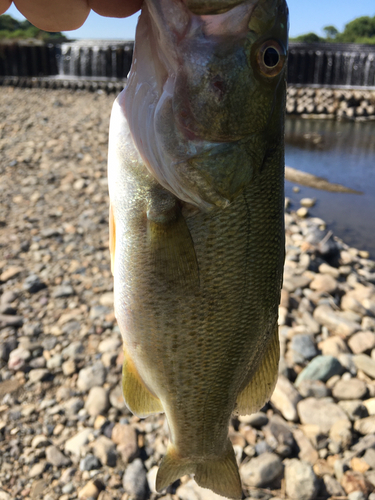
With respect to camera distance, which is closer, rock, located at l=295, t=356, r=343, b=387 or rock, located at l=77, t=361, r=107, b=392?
rock, located at l=77, t=361, r=107, b=392

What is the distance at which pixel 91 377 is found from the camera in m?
3.63

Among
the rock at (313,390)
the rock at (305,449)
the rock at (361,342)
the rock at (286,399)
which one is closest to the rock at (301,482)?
the rock at (305,449)

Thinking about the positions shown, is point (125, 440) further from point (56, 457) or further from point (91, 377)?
point (91, 377)

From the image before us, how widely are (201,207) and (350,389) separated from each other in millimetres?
2774

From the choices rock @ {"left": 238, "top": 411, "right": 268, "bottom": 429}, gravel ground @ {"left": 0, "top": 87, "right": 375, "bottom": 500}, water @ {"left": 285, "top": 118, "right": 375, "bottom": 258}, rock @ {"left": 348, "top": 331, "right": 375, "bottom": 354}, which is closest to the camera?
gravel ground @ {"left": 0, "top": 87, "right": 375, "bottom": 500}

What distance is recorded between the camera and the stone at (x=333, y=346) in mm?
4105

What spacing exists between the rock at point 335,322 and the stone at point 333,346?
17 cm

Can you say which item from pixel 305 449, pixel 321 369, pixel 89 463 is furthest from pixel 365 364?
pixel 89 463

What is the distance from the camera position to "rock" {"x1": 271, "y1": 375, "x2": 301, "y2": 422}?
11.2 ft

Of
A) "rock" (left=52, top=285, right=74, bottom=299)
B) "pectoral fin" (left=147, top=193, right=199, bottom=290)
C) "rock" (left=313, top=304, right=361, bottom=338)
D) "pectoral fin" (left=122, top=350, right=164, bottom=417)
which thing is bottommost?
"rock" (left=313, top=304, right=361, bottom=338)

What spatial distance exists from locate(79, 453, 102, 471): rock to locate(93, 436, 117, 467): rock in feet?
0.10

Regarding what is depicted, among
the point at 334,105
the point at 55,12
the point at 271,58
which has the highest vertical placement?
the point at 334,105

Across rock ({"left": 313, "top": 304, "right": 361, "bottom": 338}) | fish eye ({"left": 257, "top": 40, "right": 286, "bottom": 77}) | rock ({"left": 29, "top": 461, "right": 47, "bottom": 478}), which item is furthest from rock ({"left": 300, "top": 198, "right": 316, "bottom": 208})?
fish eye ({"left": 257, "top": 40, "right": 286, "bottom": 77})

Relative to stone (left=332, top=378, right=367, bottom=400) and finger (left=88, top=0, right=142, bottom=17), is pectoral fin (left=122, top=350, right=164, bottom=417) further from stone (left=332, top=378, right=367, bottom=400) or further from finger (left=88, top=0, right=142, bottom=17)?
stone (left=332, top=378, right=367, bottom=400)
